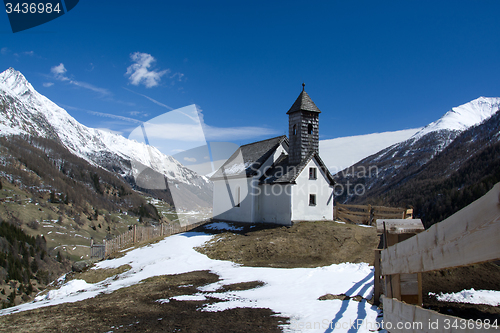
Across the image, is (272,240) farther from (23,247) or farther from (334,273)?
(23,247)

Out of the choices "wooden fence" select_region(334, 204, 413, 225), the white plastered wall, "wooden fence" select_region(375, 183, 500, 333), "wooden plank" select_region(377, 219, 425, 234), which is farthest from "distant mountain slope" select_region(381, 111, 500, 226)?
"wooden fence" select_region(375, 183, 500, 333)

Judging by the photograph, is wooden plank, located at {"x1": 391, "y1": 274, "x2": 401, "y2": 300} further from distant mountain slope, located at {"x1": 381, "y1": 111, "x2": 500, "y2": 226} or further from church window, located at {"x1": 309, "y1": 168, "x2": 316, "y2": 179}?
distant mountain slope, located at {"x1": 381, "y1": 111, "x2": 500, "y2": 226}

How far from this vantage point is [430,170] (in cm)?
18700

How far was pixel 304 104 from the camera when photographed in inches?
1134

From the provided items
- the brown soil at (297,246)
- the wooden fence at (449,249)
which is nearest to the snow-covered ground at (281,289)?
the brown soil at (297,246)

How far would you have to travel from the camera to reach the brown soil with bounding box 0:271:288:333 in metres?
7.13

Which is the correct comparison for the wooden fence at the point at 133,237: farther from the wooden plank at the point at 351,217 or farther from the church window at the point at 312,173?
the wooden plank at the point at 351,217

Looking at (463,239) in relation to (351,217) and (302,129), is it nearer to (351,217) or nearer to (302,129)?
(302,129)

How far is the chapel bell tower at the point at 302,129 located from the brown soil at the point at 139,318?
1998 centimetres

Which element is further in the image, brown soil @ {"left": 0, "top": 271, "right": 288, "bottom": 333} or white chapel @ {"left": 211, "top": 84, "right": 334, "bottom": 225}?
white chapel @ {"left": 211, "top": 84, "right": 334, "bottom": 225}

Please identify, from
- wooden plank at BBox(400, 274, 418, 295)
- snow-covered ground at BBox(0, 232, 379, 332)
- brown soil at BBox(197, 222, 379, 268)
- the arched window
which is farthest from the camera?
the arched window

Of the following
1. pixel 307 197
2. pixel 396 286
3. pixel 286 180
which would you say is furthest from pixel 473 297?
pixel 307 197

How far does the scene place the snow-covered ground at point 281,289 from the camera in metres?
7.50

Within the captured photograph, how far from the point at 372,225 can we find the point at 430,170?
188 m
